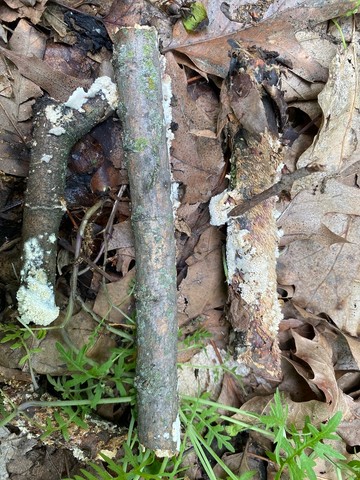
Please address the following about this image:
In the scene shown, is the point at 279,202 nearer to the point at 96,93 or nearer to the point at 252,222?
the point at 252,222

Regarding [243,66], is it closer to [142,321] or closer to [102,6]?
[102,6]

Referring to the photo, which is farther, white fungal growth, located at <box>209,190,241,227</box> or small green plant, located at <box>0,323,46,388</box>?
white fungal growth, located at <box>209,190,241,227</box>

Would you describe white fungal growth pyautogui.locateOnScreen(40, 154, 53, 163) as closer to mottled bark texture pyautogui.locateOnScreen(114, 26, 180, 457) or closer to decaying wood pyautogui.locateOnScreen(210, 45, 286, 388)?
mottled bark texture pyautogui.locateOnScreen(114, 26, 180, 457)

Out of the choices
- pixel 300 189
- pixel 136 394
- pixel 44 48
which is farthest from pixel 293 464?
pixel 44 48

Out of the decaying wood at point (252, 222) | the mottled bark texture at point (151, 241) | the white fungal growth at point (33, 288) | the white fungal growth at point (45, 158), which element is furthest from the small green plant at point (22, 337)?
the decaying wood at point (252, 222)

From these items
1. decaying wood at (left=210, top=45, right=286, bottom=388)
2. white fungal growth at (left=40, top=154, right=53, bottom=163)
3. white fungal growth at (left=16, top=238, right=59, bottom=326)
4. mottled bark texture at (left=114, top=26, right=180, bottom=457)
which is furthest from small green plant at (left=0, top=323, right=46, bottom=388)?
decaying wood at (left=210, top=45, right=286, bottom=388)

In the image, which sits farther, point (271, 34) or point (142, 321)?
point (271, 34)

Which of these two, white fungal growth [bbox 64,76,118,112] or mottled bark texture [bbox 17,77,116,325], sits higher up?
white fungal growth [bbox 64,76,118,112]
